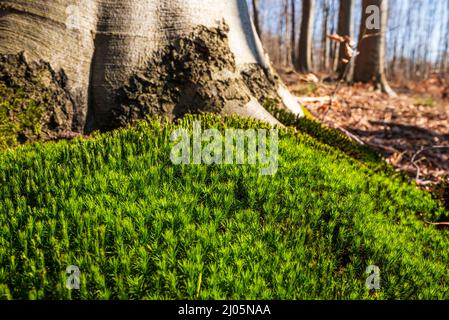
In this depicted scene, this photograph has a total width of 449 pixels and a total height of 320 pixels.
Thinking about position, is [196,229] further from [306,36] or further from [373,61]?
[306,36]

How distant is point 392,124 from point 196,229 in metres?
8.52

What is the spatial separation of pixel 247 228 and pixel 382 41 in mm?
13732

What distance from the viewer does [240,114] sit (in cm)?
493

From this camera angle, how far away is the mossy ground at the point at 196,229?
232 cm

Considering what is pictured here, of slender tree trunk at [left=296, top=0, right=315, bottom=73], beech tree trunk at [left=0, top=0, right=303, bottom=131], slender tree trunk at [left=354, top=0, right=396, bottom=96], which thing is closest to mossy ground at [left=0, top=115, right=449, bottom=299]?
beech tree trunk at [left=0, top=0, right=303, bottom=131]

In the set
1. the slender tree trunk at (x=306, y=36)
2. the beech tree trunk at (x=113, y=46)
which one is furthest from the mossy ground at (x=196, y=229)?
the slender tree trunk at (x=306, y=36)

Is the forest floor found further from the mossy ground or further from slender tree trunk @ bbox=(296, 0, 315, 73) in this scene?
slender tree trunk @ bbox=(296, 0, 315, 73)

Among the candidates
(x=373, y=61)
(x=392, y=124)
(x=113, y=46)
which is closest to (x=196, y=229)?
(x=113, y=46)

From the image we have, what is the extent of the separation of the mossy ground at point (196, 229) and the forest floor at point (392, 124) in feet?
10.6

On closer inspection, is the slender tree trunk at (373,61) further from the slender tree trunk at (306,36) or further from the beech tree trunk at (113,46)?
the beech tree trunk at (113,46)

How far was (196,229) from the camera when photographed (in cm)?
277

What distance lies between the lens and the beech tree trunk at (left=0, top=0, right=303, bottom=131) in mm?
4590
